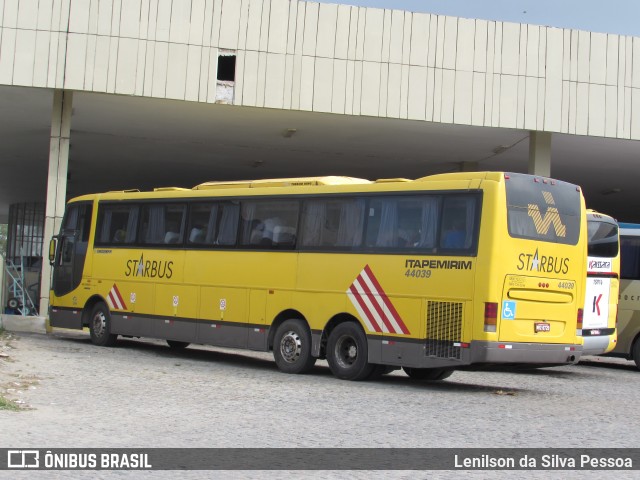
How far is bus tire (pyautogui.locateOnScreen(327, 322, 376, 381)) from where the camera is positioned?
1509 cm

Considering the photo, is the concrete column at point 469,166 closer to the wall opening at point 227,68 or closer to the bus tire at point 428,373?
the wall opening at point 227,68

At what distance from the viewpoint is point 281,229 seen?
54.9 ft

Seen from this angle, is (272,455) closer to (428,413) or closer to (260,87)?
(428,413)

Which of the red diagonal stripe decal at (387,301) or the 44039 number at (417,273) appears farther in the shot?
the red diagonal stripe decal at (387,301)

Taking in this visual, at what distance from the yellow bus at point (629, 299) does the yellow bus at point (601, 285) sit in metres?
1.37

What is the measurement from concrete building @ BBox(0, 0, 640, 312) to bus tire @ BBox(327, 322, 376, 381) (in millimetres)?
9627

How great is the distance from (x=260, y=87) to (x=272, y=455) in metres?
16.1

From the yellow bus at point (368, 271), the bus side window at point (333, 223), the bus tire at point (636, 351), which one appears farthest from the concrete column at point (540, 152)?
the bus side window at point (333, 223)

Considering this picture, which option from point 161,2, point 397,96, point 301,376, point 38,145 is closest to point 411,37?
point 397,96

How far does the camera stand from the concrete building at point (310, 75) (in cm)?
2308

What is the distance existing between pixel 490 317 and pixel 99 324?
10009 millimetres

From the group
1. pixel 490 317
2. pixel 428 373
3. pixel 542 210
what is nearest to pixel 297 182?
pixel 428 373

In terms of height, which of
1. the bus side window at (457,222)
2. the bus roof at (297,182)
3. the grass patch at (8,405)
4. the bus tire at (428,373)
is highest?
the bus roof at (297,182)

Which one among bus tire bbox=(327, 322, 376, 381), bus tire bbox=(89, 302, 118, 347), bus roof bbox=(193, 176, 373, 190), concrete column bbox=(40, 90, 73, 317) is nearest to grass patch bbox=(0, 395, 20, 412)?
bus tire bbox=(327, 322, 376, 381)
